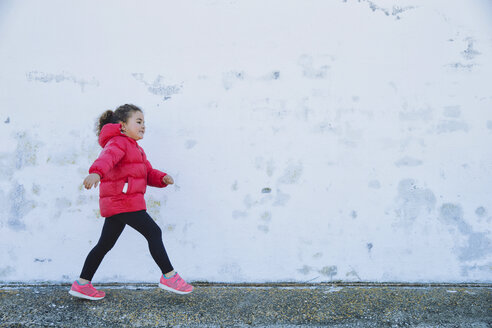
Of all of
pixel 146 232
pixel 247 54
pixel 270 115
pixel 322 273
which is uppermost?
pixel 247 54

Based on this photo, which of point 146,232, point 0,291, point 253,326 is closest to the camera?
point 253,326

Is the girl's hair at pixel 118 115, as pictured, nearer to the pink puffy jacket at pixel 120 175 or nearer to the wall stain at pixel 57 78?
the pink puffy jacket at pixel 120 175

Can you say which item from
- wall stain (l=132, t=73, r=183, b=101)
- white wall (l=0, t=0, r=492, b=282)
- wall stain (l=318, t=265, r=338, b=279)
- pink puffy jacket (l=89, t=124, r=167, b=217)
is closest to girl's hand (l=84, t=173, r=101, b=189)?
pink puffy jacket (l=89, t=124, r=167, b=217)

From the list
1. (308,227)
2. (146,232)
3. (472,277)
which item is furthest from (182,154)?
(472,277)

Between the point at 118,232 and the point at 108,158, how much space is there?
517 millimetres

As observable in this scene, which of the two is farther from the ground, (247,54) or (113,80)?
(247,54)

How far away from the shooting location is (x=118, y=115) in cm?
262

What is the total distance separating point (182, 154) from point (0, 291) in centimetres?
159

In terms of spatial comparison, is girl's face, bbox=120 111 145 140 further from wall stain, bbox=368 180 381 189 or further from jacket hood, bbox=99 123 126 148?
wall stain, bbox=368 180 381 189

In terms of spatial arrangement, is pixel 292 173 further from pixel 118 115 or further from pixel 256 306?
pixel 118 115

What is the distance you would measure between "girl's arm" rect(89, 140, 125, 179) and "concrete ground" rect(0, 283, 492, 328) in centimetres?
89

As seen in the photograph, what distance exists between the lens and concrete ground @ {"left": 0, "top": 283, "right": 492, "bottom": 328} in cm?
229

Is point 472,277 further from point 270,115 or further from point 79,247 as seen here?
point 79,247

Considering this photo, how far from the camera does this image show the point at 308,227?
115 inches
